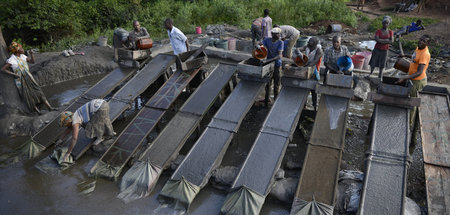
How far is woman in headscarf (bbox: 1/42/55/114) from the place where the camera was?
646cm

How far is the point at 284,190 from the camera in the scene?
4.46 meters

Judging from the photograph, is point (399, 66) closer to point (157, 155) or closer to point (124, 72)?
point (157, 155)

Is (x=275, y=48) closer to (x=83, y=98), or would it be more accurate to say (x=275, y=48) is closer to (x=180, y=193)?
(x=180, y=193)

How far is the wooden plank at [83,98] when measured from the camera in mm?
5996

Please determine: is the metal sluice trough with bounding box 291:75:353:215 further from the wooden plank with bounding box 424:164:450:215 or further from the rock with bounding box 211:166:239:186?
the wooden plank with bounding box 424:164:450:215

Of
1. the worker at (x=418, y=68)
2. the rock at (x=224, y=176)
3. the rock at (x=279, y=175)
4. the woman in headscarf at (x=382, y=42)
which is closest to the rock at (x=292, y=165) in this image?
the rock at (x=279, y=175)

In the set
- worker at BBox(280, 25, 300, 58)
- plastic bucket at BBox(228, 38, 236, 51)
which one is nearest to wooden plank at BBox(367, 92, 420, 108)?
worker at BBox(280, 25, 300, 58)

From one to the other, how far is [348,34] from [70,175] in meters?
13.2

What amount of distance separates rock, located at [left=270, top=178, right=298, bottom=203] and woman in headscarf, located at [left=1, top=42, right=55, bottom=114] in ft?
19.4

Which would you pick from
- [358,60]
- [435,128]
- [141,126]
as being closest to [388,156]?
[435,128]

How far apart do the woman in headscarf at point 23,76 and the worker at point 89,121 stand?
80.0 inches

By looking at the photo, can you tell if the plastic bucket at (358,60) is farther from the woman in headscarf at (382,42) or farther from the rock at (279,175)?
the rock at (279,175)

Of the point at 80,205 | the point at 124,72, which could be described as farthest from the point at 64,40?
the point at 80,205

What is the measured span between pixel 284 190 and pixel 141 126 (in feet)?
10.1
